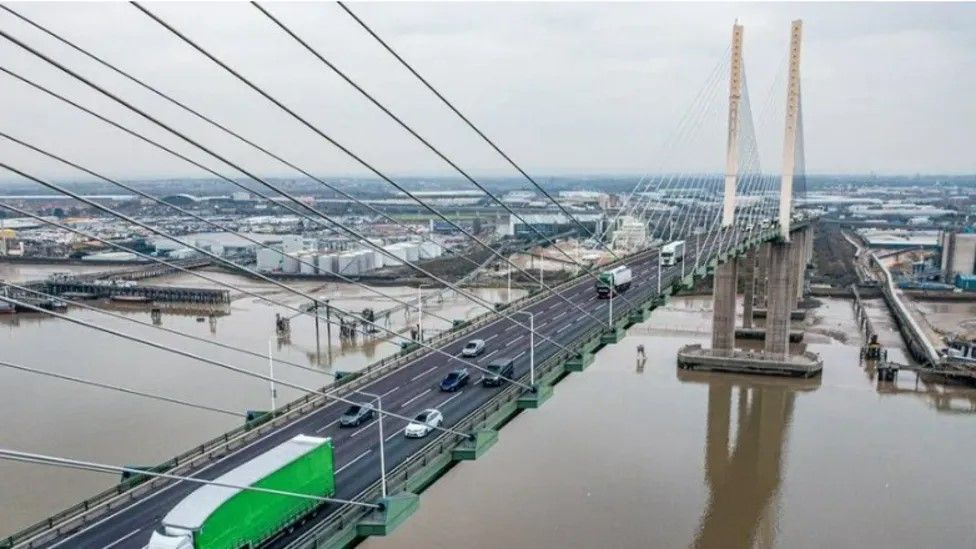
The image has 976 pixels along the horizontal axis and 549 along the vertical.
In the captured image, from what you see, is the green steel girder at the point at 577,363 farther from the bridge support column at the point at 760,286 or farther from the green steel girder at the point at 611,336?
the bridge support column at the point at 760,286

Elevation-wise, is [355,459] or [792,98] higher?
[792,98]


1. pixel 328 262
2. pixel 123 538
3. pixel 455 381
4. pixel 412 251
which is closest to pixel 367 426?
pixel 455 381

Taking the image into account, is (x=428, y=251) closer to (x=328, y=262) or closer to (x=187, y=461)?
(x=328, y=262)

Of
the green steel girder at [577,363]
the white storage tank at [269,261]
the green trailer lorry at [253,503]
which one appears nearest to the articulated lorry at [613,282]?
the green steel girder at [577,363]

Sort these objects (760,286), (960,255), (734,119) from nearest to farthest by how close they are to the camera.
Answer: (734,119) → (760,286) → (960,255)

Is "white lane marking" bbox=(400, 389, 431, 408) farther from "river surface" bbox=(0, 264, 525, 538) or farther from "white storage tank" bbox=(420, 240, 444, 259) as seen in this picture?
"white storage tank" bbox=(420, 240, 444, 259)

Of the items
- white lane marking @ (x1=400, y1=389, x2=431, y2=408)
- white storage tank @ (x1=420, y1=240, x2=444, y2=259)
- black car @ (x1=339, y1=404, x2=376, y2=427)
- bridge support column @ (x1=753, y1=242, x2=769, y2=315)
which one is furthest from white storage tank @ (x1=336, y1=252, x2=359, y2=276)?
black car @ (x1=339, y1=404, x2=376, y2=427)

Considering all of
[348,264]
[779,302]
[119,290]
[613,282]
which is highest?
[613,282]
